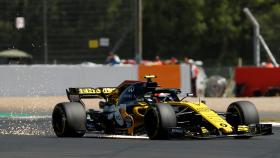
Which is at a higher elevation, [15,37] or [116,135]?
[15,37]

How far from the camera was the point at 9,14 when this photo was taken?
4612cm

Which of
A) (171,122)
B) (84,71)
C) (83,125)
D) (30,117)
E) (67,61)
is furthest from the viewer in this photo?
(67,61)

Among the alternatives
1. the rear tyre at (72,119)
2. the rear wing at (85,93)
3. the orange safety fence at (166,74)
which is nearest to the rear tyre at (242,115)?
the rear tyre at (72,119)

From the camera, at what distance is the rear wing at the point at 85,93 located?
17873mm

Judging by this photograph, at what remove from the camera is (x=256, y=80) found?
108ft

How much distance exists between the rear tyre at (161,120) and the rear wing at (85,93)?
250cm

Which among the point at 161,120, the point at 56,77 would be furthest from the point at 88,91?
the point at 56,77

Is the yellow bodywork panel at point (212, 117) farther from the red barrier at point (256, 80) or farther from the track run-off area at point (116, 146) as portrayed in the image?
the red barrier at point (256, 80)

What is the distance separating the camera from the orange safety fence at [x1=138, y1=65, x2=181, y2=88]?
31844 millimetres

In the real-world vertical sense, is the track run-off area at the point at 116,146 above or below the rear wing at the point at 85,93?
below

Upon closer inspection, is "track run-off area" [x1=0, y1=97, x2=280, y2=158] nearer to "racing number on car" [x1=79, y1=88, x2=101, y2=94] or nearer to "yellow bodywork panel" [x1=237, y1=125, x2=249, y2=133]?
"yellow bodywork panel" [x1=237, y1=125, x2=249, y2=133]

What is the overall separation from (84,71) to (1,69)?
2745mm

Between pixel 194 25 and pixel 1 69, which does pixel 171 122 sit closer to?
pixel 1 69

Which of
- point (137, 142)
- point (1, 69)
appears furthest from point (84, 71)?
point (137, 142)
